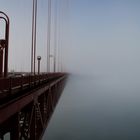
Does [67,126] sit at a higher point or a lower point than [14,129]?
lower

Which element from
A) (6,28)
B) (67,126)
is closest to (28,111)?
(6,28)

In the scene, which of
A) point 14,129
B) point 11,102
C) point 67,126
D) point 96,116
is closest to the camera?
point 11,102

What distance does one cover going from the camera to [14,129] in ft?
36.2

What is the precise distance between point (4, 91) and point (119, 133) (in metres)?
77.7

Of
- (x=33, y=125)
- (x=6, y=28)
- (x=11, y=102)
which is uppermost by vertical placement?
(x=6, y=28)

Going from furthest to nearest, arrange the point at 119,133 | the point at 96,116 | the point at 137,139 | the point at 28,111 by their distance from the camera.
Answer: the point at 96,116 < the point at 119,133 < the point at 137,139 < the point at 28,111

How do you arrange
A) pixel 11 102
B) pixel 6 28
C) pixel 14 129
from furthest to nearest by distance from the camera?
pixel 6 28 < pixel 14 129 < pixel 11 102

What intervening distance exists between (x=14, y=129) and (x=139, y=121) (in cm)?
10390

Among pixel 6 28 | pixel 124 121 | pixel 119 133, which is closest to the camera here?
pixel 6 28

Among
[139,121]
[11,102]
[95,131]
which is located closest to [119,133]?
[95,131]

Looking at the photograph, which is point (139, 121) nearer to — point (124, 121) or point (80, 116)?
point (124, 121)

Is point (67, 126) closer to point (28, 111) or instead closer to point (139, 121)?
point (139, 121)

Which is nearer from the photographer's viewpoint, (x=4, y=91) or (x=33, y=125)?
(x=4, y=91)

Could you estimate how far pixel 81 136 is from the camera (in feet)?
265
